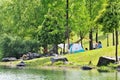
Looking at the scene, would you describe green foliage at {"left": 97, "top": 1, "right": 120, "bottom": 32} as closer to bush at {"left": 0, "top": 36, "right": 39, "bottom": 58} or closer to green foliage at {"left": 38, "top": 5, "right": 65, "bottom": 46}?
green foliage at {"left": 38, "top": 5, "right": 65, "bottom": 46}

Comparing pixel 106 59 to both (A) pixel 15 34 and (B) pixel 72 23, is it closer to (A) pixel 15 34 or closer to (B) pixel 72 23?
(B) pixel 72 23

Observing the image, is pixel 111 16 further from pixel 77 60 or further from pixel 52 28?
pixel 52 28

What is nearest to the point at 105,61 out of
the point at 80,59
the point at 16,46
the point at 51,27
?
the point at 80,59

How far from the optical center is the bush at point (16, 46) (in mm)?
92631

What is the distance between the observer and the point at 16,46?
93.2 m

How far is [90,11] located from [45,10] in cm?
1039

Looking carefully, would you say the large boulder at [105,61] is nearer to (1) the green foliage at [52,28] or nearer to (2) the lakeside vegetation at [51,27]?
(2) the lakeside vegetation at [51,27]

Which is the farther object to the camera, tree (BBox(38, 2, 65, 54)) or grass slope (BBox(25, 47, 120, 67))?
tree (BBox(38, 2, 65, 54))

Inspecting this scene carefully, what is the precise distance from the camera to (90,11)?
309ft

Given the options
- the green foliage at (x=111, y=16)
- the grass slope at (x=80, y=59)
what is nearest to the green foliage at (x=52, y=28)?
the grass slope at (x=80, y=59)

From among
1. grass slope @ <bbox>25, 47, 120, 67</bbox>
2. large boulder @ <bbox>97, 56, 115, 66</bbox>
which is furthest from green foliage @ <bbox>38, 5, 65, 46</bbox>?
large boulder @ <bbox>97, 56, 115, 66</bbox>

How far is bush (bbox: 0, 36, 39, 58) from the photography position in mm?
92631

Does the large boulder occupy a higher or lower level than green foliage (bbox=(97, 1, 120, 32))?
lower

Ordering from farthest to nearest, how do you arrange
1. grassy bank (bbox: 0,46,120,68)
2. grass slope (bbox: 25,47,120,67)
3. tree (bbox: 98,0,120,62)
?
grass slope (bbox: 25,47,120,67)
grassy bank (bbox: 0,46,120,68)
tree (bbox: 98,0,120,62)
